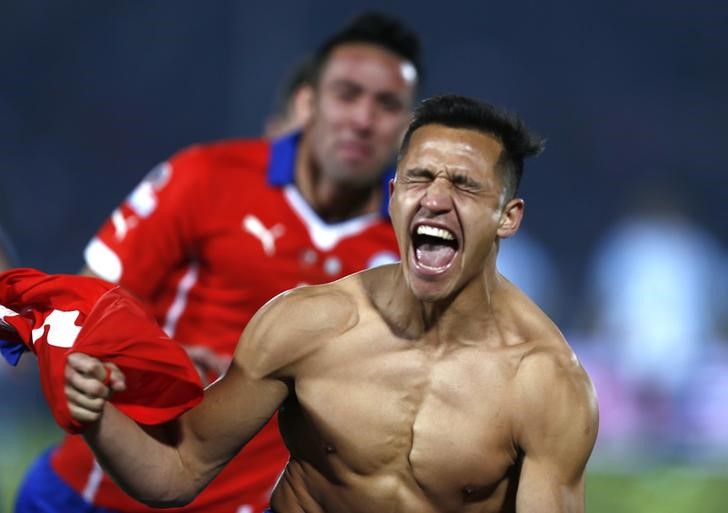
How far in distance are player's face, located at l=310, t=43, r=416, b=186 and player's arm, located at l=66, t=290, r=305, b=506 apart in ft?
4.22

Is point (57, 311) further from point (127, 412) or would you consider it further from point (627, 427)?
point (627, 427)

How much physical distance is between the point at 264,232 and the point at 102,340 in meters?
1.53

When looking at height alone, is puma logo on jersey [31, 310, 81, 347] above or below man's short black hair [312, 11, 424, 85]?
below

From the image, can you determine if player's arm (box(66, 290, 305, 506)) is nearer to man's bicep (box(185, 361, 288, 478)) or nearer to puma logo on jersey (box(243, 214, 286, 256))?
man's bicep (box(185, 361, 288, 478))

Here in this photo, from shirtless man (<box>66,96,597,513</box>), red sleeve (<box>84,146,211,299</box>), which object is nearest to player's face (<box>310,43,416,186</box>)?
red sleeve (<box>84,146,211,299</box>)

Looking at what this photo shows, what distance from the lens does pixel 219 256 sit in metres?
4.51

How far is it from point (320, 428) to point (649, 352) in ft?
28.4

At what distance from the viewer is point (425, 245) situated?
329 cm

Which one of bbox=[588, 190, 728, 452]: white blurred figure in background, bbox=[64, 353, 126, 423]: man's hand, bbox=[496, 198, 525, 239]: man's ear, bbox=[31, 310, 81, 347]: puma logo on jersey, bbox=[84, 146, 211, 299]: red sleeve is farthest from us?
bbox=[588, 190, 728, 452]: white blurred figure in background

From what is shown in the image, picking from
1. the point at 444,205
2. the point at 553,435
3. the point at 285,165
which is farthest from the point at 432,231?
the point at 285,165

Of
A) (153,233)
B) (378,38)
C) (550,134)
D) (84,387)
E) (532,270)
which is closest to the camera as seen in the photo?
(84,387)

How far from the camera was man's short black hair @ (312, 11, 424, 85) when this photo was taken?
4.82 m

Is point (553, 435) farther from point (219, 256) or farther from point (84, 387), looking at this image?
point (219, 256)

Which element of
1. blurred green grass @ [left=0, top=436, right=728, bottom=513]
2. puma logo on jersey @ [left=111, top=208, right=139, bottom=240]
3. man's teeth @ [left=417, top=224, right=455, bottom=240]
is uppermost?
man's teeth @ [left=417, top=224, right=455, bottom=240]
